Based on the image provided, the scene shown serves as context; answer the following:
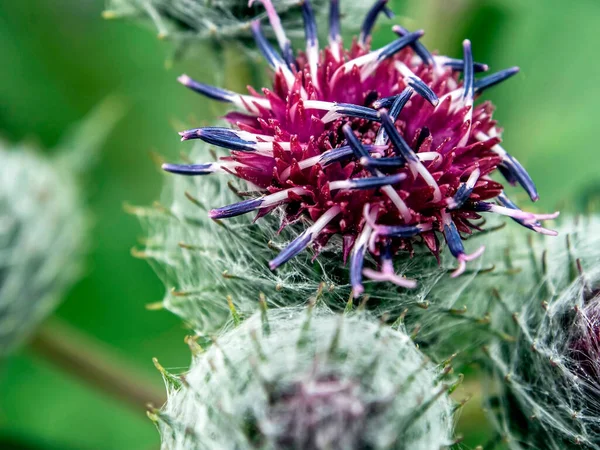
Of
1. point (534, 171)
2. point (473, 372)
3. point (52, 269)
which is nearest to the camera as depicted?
point (473, 372)

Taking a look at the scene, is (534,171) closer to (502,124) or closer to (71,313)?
(502,124)

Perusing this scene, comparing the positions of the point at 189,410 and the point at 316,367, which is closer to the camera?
Answer: the point at 316,367

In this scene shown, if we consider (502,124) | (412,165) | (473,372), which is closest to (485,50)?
(502,124)

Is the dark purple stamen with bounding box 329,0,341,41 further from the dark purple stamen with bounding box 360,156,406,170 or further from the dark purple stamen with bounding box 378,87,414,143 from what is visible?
the dark purple stamen with bounding box 360,156,406,170

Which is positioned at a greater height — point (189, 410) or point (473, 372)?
point (189, 410)

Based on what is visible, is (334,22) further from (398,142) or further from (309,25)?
(398,142)

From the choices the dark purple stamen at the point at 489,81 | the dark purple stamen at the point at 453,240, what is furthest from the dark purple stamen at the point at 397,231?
the dark purple stamen at the point at 489,81

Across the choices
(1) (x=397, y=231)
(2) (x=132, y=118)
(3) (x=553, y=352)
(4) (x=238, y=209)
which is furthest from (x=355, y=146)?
(2) (x=132, y=118)

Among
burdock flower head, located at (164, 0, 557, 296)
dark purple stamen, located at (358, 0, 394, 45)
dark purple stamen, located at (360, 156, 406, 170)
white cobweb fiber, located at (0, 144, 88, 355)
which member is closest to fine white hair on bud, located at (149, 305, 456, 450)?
burdock flower head, located at (164, 0, 557, 296)

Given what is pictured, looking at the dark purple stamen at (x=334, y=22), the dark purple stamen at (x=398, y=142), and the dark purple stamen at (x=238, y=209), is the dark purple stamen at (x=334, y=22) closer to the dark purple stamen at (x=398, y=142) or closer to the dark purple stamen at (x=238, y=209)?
the dark purple stamen at (x=398, y=142)
